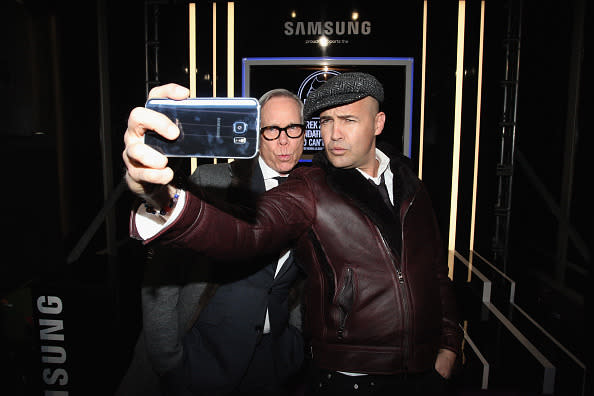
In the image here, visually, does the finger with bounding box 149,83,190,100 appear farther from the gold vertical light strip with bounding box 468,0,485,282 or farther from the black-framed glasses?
the gold vertical light strip with bounding box 468,0,485,282

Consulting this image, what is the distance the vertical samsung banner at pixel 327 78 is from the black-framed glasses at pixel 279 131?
1557mm

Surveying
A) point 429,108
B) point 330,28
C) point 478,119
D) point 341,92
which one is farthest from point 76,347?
point 478,119

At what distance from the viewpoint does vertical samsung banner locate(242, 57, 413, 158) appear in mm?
3529

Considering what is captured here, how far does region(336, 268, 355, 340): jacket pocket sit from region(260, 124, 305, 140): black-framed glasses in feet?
3.08

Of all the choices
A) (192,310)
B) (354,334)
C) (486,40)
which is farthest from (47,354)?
(486,40)

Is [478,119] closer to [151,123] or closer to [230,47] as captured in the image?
[230,47]

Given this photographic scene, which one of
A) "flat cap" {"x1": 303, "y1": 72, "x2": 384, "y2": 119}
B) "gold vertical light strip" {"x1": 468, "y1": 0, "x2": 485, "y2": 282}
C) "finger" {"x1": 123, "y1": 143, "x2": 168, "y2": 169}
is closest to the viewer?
"finger" {"x1": 123, "y1": 143, "x2": 168, "y2": 169}

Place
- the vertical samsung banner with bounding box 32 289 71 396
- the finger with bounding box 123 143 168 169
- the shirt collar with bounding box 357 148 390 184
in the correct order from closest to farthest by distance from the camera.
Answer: the finger with bounding box 123 143 168 169, the shirt collar with bounding box 357 148 390 184, the vertical samsung banner with bounding box 32 289 71 396

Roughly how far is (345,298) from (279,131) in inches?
40.9

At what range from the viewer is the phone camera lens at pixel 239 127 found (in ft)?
2.79

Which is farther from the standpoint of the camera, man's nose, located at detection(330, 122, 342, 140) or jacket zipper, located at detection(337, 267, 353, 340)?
man's nose, located at detection(330, 122, 342, 140)

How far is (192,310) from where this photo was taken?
5.27 ft

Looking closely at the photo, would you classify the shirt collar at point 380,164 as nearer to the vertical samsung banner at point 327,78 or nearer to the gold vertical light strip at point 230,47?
the vertical samsung banner at point 327,78

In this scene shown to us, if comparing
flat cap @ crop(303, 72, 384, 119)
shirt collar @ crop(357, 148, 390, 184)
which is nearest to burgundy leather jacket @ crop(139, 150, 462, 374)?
shirt collar @ crop(357, 148, 390, 184)
